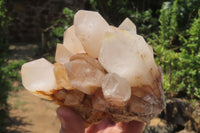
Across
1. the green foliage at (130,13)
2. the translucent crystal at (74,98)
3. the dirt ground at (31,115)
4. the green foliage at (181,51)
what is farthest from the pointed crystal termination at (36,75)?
the dirt ground at (31,115)

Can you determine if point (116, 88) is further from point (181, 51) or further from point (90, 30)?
point (181, 51)

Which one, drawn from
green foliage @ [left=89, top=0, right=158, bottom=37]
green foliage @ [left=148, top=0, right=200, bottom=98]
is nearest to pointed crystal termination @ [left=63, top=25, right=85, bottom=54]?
green foliage @ [left=148, top=0, right=200, bottom=98]

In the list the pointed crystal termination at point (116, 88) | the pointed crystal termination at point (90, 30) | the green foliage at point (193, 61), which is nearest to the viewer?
the pointed crystal termination at point (116, 88)

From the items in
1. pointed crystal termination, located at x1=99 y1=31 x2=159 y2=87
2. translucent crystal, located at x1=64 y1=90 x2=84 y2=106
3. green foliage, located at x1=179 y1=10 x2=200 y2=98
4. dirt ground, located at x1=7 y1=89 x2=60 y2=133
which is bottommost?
dirt ground, located at x1=7 y1=89 x2=60 y2=133

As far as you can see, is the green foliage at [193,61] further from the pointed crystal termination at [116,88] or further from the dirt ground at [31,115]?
the dirt ground at [31,115]

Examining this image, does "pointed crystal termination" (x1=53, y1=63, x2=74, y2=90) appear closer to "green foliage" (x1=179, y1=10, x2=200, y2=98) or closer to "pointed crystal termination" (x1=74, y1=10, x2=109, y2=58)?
"pointed crystal termination" (x1=74, y1=10, x2=109, y2=58)

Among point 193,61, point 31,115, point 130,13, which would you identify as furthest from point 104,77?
point 31,115

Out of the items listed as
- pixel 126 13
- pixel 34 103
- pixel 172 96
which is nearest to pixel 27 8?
pixel 34 103
